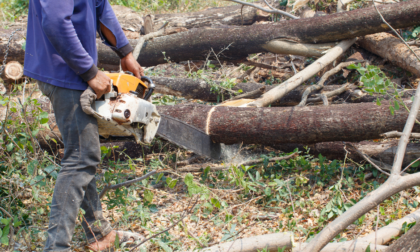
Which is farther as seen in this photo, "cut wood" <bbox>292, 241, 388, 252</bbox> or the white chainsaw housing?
the white chainsaw housing

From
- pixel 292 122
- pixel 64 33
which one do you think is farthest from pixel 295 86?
pixel 64 33

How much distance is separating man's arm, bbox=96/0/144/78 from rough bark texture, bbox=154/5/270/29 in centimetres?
442

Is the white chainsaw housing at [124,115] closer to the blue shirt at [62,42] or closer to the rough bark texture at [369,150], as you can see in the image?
the blue shirt at [62,42]

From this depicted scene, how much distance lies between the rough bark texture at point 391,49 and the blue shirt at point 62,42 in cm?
384

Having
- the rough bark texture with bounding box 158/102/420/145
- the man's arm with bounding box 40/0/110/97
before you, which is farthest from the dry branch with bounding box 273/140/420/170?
the man's arm with bounding box 40/0/110/97

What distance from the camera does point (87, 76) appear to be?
2.02 m

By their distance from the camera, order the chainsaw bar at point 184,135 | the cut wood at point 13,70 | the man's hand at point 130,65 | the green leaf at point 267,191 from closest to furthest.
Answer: the man's hand at point 130,65, the green leaf at point 267,191, the chainsaw bar at point 184,135, the cut wood at point 13,70

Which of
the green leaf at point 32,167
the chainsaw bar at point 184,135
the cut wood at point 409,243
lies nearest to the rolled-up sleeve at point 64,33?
the green leaf at point 32,167

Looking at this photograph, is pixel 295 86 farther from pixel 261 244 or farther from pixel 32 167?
pixel 32 167

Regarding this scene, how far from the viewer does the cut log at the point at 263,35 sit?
438cm

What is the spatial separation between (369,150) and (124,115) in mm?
2214

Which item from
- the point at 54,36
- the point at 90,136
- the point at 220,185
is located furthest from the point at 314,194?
the point at 54,36

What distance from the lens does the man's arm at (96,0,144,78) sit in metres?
2.42

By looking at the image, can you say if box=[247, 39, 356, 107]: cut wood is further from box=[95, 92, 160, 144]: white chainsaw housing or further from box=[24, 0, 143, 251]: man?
box=[24, 0, 143, 251]: man
